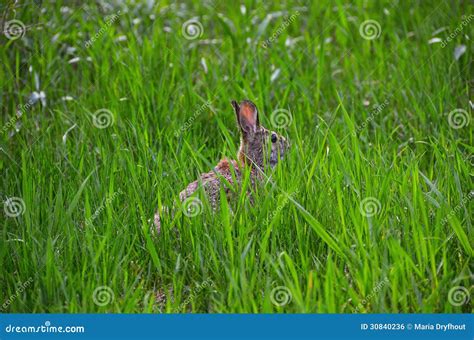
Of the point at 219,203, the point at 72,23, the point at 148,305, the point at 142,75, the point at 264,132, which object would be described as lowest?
the point at 148,305

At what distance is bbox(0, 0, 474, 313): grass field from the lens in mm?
4480

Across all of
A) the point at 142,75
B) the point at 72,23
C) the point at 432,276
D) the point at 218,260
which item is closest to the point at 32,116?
the point at 142,75

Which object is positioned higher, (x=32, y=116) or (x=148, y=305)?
(x=32, y=116)

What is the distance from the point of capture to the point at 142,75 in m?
7.02

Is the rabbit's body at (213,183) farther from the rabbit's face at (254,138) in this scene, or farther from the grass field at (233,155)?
the rabbit's face at (254,138)

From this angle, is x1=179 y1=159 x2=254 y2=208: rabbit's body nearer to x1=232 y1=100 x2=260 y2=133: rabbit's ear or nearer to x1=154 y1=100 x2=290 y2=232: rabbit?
x1=154 y1=100 x2=290 y2=232: rabbit

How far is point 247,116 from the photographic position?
238 inches

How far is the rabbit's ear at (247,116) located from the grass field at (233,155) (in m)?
0.24

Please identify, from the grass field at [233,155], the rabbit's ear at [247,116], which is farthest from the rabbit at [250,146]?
the grass field at [233,155]

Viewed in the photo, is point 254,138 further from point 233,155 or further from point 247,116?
point 233,155

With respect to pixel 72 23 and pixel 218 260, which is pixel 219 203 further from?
pixel 72 23

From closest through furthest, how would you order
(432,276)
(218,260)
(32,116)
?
1. (432,276)
2. (218,260)
3. (32,116)

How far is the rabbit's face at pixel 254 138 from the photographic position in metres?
6.01

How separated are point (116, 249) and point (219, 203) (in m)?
0.80
